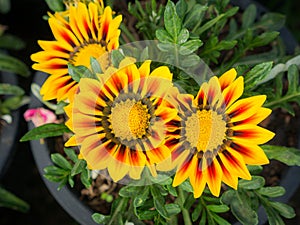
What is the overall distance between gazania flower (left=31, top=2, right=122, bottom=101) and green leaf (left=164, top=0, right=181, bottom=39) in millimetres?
80

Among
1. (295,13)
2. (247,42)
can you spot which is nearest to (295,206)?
(295,13)

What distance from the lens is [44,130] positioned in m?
0.96

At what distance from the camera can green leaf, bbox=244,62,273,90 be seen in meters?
0.87

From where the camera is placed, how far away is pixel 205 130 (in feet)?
2.70

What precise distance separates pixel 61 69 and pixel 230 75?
272 millimetres

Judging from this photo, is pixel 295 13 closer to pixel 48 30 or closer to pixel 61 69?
pixel 48 30

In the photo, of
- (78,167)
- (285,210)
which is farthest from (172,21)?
(285,210)

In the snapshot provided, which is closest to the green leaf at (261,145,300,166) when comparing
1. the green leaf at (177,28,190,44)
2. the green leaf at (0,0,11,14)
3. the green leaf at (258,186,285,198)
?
the green leaf at (258,186,285,198)

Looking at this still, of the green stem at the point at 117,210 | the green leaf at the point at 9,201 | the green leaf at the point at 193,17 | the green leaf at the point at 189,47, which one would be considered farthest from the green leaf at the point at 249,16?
the green leaf at the point at 9,201

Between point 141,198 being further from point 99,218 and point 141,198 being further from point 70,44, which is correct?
point 70,44

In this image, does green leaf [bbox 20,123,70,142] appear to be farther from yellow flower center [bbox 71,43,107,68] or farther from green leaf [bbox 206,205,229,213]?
green leaf [bbox 206,205,229,213]

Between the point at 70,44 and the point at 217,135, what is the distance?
0.27 meters

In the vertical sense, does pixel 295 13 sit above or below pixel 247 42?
below

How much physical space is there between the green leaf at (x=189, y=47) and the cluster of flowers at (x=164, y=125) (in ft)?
0.22
